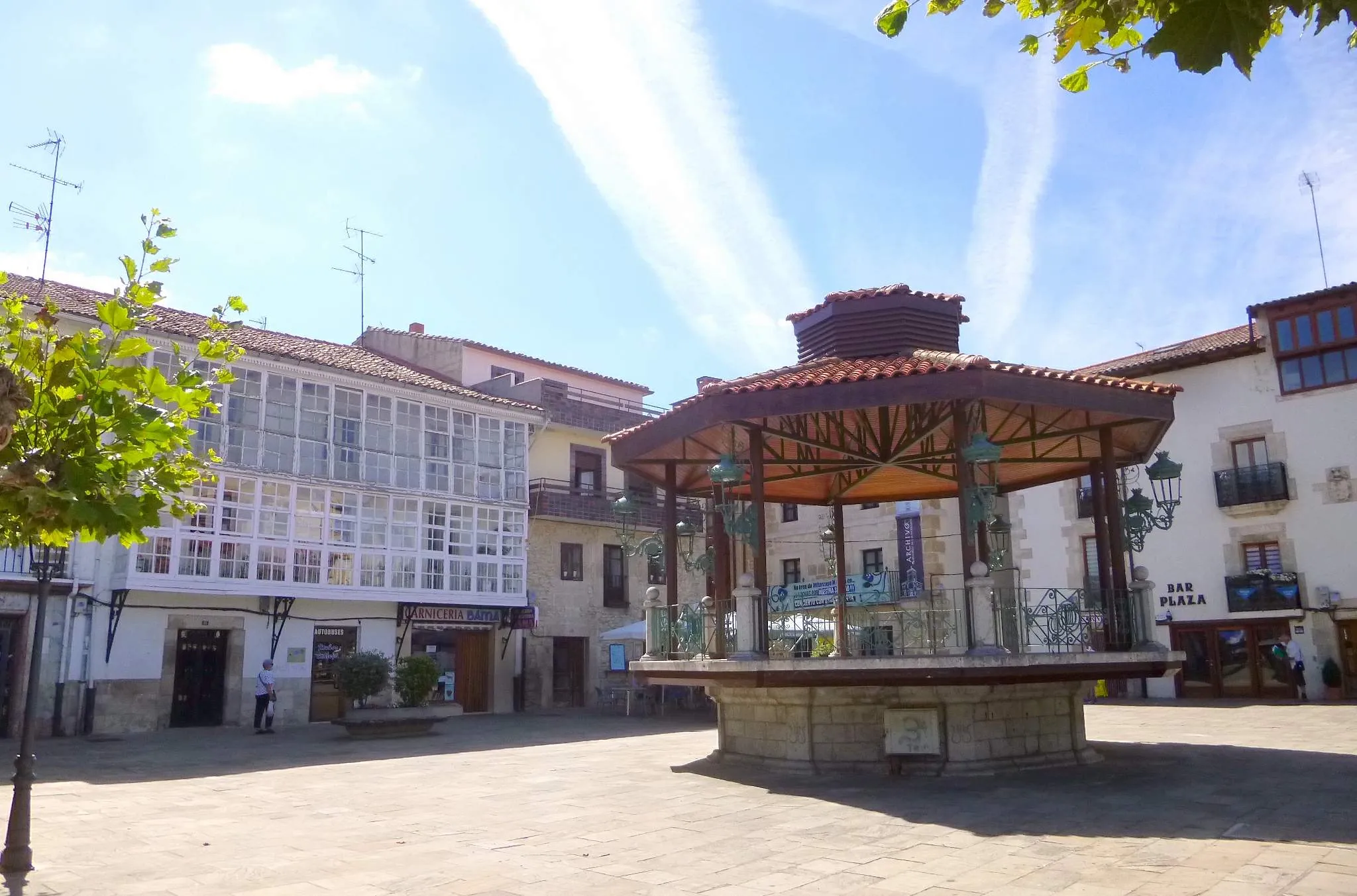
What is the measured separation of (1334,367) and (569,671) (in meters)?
24.2

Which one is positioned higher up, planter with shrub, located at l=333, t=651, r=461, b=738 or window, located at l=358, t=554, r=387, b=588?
window, located at l=358, t=554, r=387, b=588

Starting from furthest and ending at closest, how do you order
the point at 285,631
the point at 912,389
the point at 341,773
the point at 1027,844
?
the point at 285,631 < the point at 341,773 < the point at 912,389 < the point at 1027,844

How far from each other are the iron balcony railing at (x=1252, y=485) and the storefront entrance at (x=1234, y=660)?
3.35 metres

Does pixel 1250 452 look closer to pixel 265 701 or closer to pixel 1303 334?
pixel 1303 334

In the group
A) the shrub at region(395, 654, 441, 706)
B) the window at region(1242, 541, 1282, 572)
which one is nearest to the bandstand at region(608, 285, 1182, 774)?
the shrub at region(395, 654, 441, 706)

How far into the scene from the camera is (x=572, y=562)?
3394cm

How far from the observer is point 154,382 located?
6.89m

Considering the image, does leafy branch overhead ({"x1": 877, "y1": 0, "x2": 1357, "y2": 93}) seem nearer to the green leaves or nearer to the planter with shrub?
the green leaves

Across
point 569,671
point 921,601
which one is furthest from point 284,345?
point 921,601

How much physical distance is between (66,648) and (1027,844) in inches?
873

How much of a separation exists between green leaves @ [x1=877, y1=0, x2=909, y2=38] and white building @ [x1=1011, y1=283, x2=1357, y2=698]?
2741 cm

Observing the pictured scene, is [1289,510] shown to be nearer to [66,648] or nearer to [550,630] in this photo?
[550,630]

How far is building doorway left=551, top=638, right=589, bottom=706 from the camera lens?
33188mm

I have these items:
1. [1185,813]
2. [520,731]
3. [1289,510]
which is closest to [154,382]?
[1185,813]
